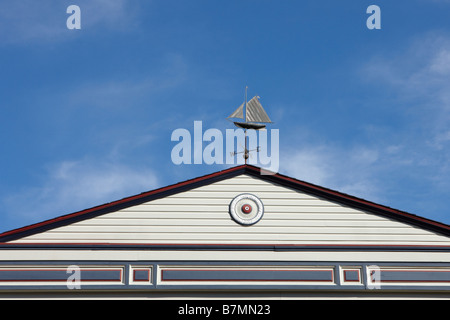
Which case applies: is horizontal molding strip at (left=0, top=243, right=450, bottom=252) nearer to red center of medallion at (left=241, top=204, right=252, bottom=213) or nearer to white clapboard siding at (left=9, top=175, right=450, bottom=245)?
white clapboard siding at (left=9, top=175, right=450, bottom=245)

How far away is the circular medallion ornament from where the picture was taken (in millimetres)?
14570

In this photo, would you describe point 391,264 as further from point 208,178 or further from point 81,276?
point 81,276

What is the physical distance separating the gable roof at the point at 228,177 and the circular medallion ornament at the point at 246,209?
679mm

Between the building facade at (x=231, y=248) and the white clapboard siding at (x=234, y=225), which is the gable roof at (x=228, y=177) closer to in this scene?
the building facade at (x=231, y=248)

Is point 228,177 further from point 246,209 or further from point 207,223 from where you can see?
point 207,223

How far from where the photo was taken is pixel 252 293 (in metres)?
14.2

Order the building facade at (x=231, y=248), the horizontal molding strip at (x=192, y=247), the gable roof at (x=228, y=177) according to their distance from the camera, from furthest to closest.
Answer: the gable roof at (x=228, y=177), the horizontal molding strip at (x=192, y=247), the building facade at (x=231, y=248)

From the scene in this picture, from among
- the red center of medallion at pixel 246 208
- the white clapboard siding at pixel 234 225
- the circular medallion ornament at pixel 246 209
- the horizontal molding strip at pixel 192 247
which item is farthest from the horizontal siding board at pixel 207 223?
the horizontal molding strip at pixel 192 247

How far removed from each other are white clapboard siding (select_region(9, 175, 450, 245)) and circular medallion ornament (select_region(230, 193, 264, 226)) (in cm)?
12

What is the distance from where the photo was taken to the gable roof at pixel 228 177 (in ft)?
47.3

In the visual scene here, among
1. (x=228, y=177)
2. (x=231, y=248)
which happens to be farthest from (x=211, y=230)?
(x=228, y=177)

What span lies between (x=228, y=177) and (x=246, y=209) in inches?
41.8

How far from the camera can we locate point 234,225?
1458 centimetres

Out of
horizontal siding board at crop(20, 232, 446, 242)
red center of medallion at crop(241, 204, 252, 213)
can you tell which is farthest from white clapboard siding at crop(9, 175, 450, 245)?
red center of medallion at crop(241, 204, 252, 213)
